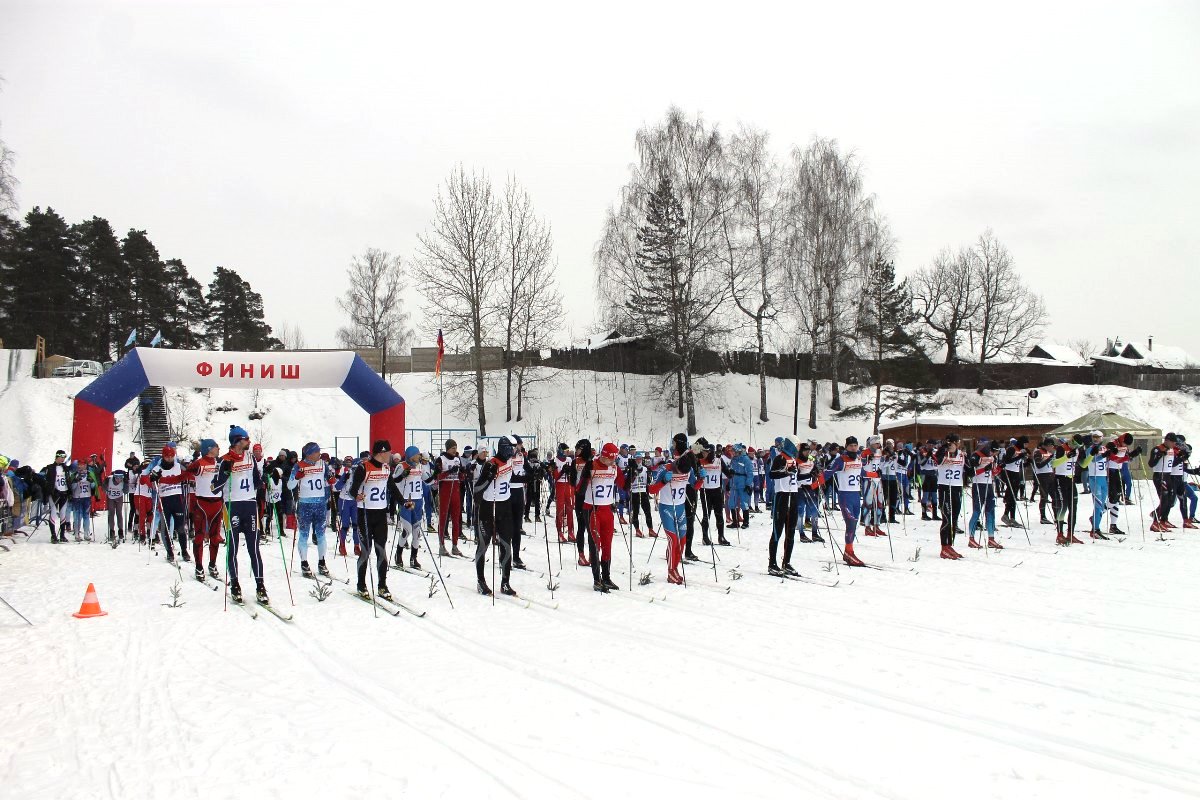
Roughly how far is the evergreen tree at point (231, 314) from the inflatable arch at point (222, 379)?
107ft

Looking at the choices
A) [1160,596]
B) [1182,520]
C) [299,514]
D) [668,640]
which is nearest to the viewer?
[668,640]

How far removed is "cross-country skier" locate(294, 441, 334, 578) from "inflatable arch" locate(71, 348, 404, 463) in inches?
459

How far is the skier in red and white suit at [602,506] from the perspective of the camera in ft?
35.3

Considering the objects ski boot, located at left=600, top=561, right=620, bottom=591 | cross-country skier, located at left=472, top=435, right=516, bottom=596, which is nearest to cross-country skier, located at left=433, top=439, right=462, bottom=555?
cross-country skier, located at left=472, top=435, right=516, bottom=596


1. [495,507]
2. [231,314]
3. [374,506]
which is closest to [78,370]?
[231,314]

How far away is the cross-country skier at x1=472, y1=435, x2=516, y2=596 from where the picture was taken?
1053cm

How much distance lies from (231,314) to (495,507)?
2035 inches

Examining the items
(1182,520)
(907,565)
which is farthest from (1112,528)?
(907,565)

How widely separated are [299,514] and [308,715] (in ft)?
21.5

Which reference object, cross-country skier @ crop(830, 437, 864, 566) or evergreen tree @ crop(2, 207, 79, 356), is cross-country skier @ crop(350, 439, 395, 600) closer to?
cross-country skier @ crop(830, 437, 864, 566)

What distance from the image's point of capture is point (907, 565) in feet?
40.9

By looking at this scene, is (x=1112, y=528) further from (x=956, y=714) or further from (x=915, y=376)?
(x=915, y=376)

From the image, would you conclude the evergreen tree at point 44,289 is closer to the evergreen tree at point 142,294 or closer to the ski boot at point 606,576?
the evergreen tree at point 142,294

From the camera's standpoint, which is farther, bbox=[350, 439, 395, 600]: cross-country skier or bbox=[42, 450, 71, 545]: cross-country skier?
bbox=[42, 450, 71, 545]: cross-country skier
